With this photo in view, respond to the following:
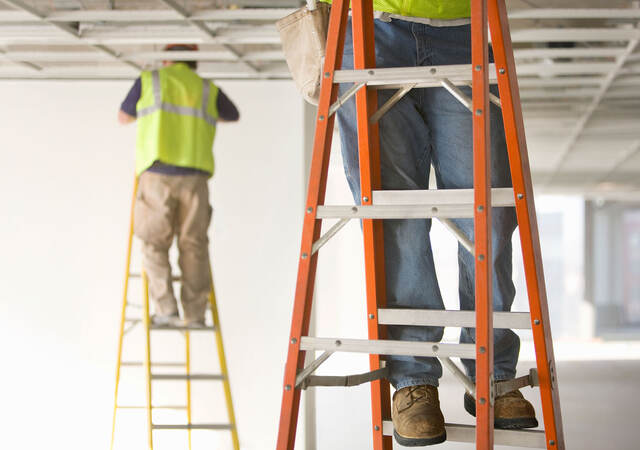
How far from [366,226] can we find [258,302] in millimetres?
4372

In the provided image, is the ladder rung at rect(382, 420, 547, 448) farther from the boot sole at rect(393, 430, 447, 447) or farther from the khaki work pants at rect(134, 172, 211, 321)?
the khaki work pants at rect(134, 172, 211, 321)

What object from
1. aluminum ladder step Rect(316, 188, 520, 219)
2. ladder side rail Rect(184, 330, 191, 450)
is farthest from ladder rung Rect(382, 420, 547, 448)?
ladder side rail Rect(184, 330, 191, 450)

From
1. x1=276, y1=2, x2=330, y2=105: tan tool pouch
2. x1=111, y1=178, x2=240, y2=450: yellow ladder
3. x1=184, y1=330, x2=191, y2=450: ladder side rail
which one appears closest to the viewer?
x1=276, y1=2, x2=330, y2=105: tan tool pouch

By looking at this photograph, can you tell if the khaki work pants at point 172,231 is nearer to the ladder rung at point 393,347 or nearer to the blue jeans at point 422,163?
the blue jeans at point 422,163

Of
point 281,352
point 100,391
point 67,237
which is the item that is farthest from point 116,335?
point 281,352

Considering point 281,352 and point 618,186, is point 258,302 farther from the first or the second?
point 618,186

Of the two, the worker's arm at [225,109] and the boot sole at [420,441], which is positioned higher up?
the worker's arm at [225,109]

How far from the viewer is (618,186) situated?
16.5 meters

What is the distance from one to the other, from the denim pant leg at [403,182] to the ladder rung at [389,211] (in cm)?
29

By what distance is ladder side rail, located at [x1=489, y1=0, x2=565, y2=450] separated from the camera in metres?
1.87

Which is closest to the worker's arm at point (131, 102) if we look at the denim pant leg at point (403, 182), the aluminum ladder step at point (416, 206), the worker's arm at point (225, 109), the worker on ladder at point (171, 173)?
the worker on ladder at point (171, 173)

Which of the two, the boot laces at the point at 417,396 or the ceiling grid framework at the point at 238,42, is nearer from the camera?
the boot laces at the point at 417,396

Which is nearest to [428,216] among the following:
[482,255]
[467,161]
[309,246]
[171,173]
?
[482,255]

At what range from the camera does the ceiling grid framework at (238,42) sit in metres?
5.23
